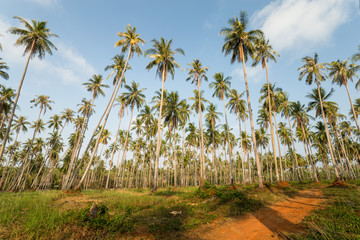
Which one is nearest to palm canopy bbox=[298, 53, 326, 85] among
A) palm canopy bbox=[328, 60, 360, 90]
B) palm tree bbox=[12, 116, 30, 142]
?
palm canopy bbox=[328, 60, 360, 90]

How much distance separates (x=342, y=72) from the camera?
73.6 ft

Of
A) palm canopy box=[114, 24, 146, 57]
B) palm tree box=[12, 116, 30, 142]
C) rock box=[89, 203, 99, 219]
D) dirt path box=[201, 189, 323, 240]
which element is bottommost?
dirt path box=[201, 189, 323, 240]

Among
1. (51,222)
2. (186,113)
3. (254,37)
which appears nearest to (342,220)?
(51,222)

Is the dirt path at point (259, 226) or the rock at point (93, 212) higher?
the rock at point (93, 212)

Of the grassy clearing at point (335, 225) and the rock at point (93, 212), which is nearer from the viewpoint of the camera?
the grassy clearing at point (335, 225)

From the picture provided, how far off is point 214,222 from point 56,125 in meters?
42.0

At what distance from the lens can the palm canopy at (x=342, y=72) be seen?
2178cm

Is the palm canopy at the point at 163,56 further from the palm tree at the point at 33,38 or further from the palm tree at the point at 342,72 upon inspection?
the palm tree at the point at 342,72

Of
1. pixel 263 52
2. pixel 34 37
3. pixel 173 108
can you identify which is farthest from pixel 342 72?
pixel 34 37

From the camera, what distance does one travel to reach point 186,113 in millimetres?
28906

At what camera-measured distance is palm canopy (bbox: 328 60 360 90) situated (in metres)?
21.8

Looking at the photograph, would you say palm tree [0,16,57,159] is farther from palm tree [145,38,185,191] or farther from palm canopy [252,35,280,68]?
palm canopy [252,35,280,68]

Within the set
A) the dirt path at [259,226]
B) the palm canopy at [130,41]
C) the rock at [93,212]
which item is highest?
the palm canopy at [130,41]

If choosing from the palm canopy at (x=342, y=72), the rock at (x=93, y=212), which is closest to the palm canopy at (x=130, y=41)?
the rock at (x=93, y=212)
